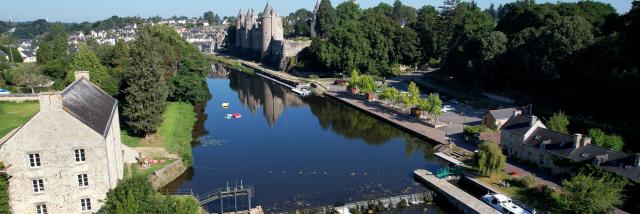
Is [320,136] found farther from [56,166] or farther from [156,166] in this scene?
[56,166]

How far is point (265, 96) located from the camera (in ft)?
217

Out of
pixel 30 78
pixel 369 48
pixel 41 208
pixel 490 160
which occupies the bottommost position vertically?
pixel 41 208

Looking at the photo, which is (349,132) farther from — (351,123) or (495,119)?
(495,119)

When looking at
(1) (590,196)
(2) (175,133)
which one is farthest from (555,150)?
(2) (175,133)

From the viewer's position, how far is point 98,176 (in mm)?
21859

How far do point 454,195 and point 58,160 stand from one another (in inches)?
786

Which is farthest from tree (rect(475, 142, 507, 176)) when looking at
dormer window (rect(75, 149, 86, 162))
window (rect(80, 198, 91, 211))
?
dormer window (rect(75, 149, 86, 162))

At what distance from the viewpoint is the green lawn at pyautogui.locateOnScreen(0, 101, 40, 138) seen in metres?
37.2

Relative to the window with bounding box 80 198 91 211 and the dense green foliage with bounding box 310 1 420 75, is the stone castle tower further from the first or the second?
the window with bounding box 80 198 91 211

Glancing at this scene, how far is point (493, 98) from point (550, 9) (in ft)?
54.9

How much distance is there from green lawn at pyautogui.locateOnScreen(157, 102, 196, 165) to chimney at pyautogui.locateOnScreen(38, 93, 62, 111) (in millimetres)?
12634

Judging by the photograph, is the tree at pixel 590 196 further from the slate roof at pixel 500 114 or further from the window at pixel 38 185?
the window at pixel 38 185

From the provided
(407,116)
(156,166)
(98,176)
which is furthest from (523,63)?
(98,176)

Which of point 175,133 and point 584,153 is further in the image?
point 175,133
